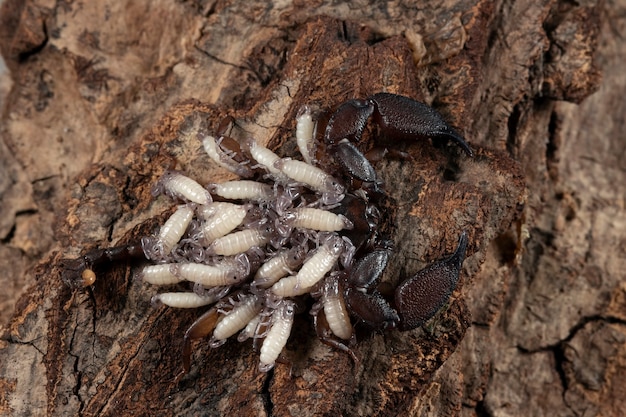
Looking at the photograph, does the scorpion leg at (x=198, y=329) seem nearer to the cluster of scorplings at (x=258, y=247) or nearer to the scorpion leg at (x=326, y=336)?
the cluster of scorplings at (x=258, y=247)

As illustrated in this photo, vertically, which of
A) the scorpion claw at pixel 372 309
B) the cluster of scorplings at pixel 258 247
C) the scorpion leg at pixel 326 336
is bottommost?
the scorpion leg at pixel 326 336

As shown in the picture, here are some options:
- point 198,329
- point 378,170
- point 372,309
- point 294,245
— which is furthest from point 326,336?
point 378,170

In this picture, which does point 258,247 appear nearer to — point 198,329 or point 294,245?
point 294,245

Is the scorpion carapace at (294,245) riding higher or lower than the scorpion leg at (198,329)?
higher

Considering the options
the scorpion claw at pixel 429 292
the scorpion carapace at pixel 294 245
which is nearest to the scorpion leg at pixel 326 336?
the scorpion carapace at pixel 294 245

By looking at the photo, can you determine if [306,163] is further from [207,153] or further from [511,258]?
[511,258]
